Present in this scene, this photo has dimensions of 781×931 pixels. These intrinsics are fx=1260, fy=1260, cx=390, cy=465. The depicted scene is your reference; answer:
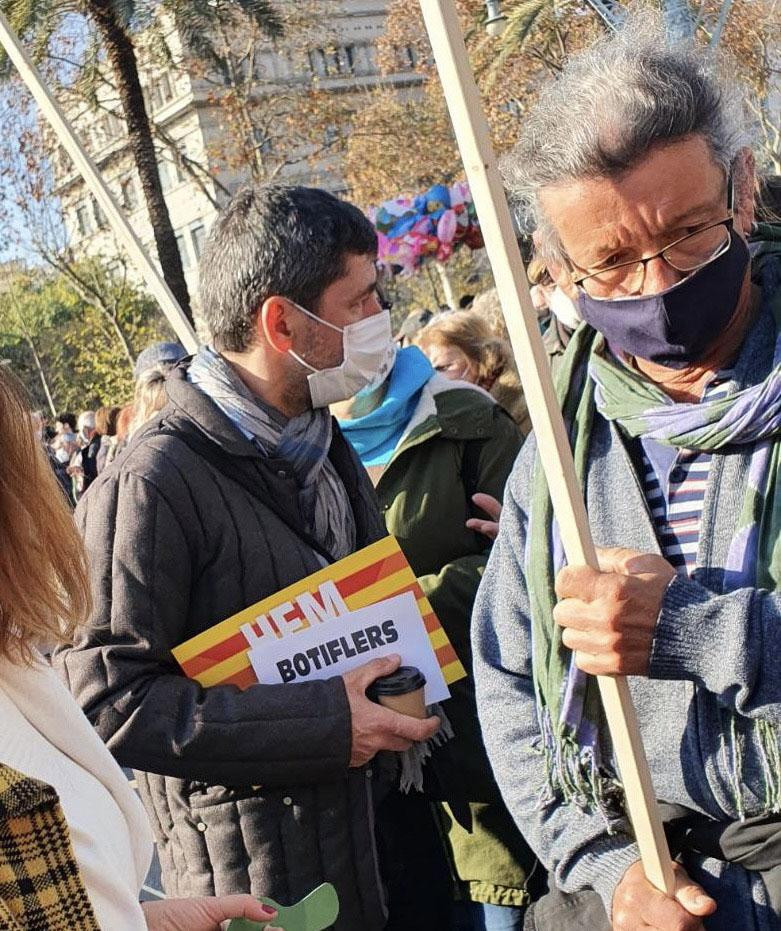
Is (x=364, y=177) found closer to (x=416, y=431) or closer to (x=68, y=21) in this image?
(x=68, y=21)

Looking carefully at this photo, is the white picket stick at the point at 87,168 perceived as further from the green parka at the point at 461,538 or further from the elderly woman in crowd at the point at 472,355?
the elderly woman in crowd at the point at 472,355

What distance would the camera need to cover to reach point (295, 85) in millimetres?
27891

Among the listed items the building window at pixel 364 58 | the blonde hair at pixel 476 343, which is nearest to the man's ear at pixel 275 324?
the blonde hair at pixel 476 343

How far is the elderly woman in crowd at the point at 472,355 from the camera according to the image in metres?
4.76

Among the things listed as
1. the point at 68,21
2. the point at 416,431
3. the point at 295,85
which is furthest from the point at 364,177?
the point at 416,431

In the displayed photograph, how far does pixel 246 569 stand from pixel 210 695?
9.7 inches

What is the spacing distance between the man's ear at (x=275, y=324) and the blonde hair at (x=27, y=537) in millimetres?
1001

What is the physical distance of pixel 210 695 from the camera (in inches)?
92.7

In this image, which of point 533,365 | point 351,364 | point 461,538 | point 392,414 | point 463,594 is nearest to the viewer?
point 533,365

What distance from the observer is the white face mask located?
2734 millimetres

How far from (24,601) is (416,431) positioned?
1.65 metres

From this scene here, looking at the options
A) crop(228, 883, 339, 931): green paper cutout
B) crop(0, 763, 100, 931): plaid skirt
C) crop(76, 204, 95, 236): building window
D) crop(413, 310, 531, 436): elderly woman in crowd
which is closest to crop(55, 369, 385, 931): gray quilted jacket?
crop(228, 883, 339, 931): green paper cutout

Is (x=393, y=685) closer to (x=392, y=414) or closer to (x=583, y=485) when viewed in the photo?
(x=583, y=485)

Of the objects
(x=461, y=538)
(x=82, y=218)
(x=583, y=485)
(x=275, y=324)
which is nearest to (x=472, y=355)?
(x=461, y=538)
